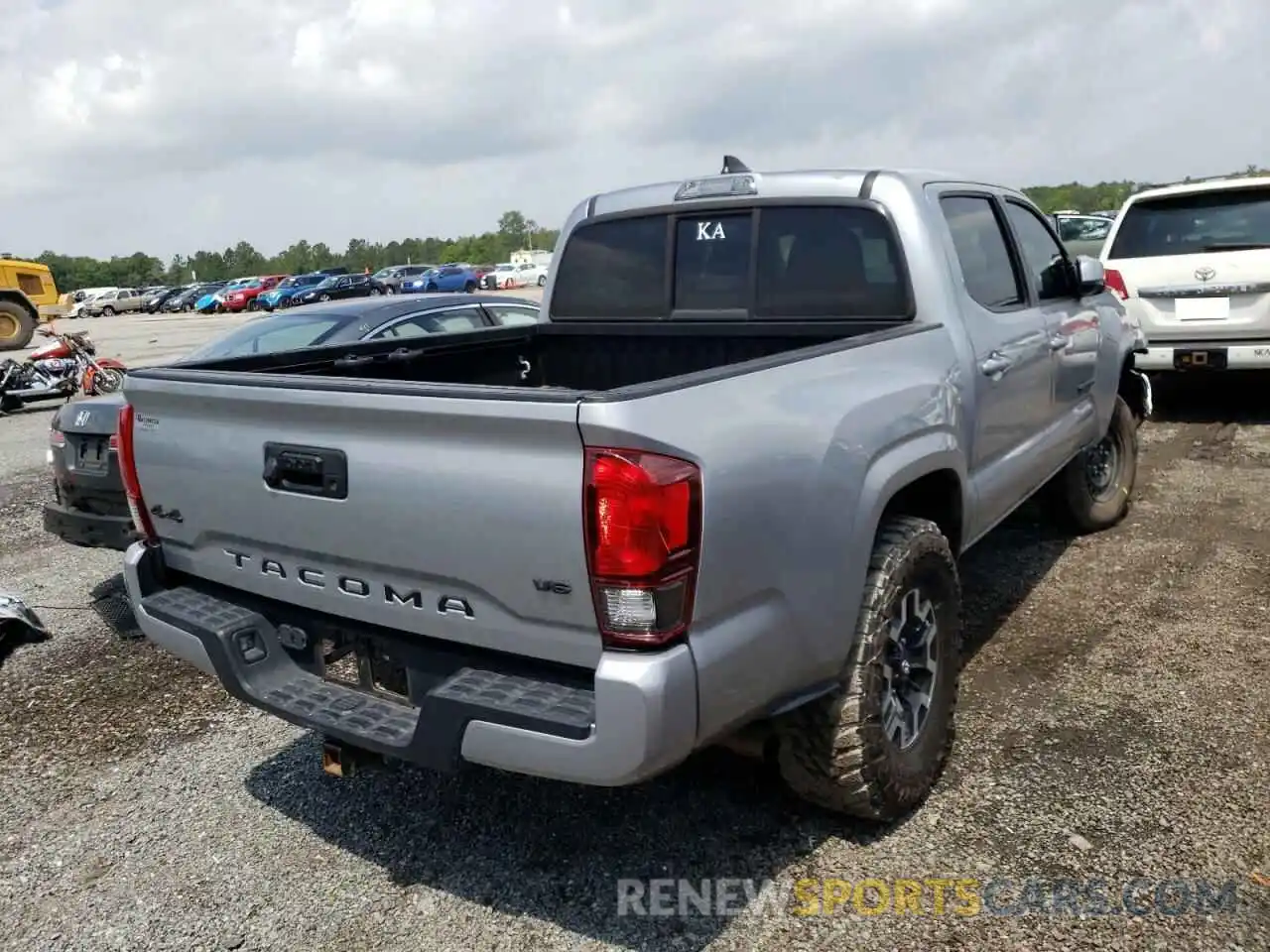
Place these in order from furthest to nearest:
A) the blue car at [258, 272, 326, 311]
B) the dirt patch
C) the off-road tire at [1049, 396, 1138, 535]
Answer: the blue car at [258, 272, 326, 311] → the off-road tire at [1049, 396, 1138, 535] → the dirt patch

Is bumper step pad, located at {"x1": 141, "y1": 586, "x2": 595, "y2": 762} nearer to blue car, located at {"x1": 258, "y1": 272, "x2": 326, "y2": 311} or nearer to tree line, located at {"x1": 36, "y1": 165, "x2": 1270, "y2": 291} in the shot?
blue car, located at {"x1": 258, "y1": 272, "x2": 326, "y2": 311}

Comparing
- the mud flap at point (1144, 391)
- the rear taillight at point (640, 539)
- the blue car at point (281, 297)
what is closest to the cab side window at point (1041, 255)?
the mud flap at point (1144, 391)

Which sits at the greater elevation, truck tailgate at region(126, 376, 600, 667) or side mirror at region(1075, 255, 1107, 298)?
side mirror at region(1075, 255, 1107, 298)

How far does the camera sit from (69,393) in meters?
14.6

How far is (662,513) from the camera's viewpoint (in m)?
2.24

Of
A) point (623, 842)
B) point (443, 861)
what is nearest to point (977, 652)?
point (623, 842)

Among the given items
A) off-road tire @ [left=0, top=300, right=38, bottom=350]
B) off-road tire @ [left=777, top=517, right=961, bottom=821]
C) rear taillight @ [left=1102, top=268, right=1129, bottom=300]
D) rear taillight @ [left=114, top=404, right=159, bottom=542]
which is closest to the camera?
off-road tire @ [left=777, top=517, right=961, bottom=821]

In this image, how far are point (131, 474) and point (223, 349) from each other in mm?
3454

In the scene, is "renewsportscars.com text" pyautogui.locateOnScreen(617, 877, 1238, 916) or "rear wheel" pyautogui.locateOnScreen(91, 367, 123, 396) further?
"rear wheel" pyautogui.locateOnScreen(91, 367, 123, 396)

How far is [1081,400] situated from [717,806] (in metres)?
2.95

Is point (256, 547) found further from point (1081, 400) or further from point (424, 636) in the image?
point (1081, 400)

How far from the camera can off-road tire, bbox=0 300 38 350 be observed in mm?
23578

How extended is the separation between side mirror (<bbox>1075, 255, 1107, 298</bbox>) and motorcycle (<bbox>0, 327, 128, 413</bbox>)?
1207cm

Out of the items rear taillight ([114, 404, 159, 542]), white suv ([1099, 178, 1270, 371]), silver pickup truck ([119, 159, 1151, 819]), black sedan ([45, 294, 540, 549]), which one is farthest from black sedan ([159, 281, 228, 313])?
silver pickup truck ([119, 159, 1151, 819])
